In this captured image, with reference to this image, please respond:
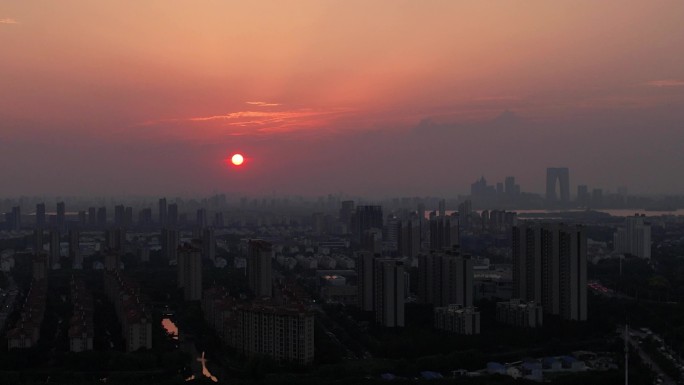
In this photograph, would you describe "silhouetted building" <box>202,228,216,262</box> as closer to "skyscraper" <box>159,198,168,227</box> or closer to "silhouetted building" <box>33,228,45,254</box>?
"silhouetted building" <box>33,228,45,254</box>

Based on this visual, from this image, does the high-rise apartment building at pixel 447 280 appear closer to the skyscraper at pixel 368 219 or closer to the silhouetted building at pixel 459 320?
the silhouetted building at pixel 459 320

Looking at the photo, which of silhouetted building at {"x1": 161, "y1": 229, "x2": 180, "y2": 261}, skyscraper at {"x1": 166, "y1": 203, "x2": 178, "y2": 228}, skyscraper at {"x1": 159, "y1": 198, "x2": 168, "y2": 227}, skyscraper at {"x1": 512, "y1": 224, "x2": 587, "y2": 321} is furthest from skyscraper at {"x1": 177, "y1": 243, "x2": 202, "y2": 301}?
skyscraper at {"x1": 159, "y1": 198, "x2": 168, "y2": 227}

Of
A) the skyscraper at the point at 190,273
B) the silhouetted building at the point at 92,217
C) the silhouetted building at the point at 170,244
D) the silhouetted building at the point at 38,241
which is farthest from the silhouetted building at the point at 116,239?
the silhouetted building at the point at 92,217

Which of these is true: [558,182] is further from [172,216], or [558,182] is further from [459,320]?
[459,320]

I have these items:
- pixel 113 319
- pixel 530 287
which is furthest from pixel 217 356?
pixel 530 287

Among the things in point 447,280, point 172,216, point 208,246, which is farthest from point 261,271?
point 172,216
